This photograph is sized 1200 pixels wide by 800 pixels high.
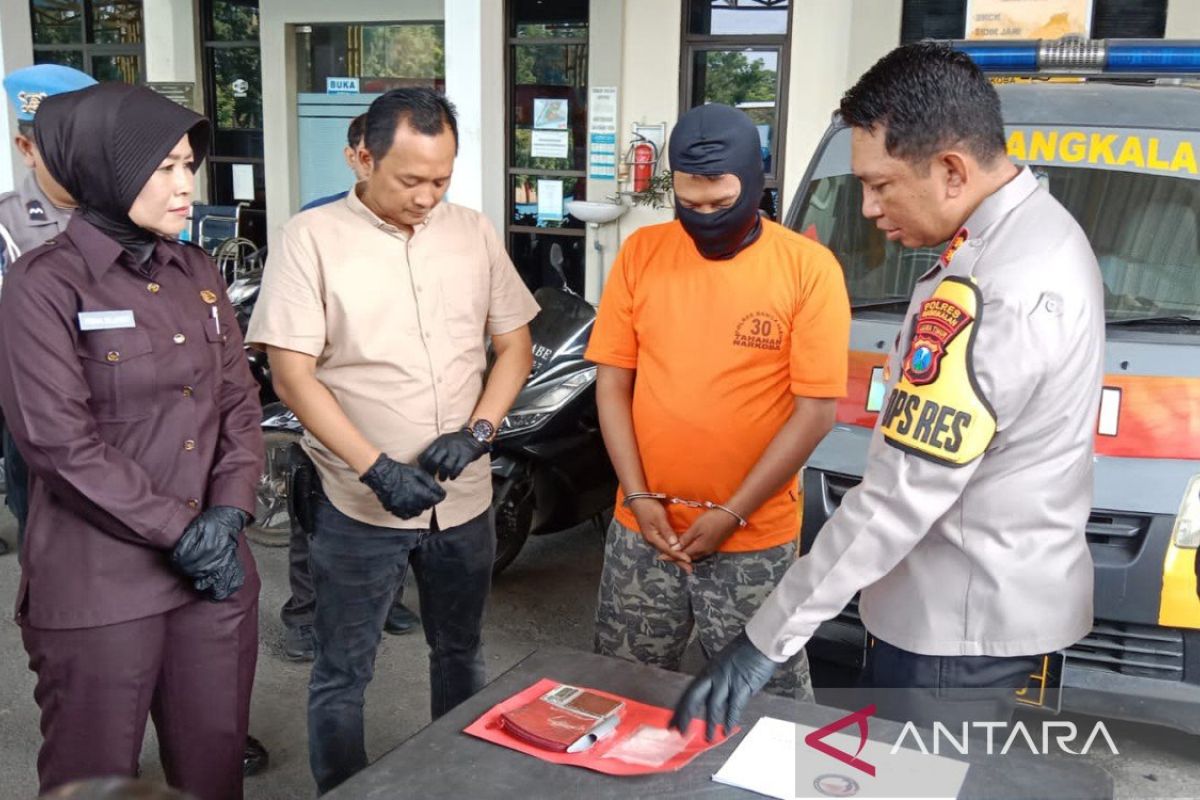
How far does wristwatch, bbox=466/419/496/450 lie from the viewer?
112 inches

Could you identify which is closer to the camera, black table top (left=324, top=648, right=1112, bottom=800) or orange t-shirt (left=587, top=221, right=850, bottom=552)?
black table top (left=324, top=648, right=1112, bottom=800)

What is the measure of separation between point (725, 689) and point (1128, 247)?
2.60 metres

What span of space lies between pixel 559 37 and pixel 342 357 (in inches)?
278

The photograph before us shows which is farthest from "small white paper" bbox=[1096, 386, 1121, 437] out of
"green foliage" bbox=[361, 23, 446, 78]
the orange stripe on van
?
"green foliage" bbox=[361, 23, 446, 78]

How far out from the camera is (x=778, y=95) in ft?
28.7

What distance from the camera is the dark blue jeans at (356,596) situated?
283 centimetres

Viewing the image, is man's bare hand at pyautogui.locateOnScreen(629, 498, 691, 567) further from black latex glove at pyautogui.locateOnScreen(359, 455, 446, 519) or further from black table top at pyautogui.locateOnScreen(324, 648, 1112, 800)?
black table top at pyautogui.locateOnScreen(324, 648, 1112, 800)

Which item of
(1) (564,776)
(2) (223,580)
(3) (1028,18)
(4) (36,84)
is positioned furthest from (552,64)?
(1) (564,776)

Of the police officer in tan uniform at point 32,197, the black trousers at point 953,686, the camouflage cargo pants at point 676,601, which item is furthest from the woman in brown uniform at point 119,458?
the police officer in tan uniform at point 32,197

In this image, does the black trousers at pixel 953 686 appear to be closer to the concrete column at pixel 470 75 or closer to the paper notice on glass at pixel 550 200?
the concrete column at pixel 470 75

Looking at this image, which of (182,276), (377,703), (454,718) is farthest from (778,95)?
(454,718)

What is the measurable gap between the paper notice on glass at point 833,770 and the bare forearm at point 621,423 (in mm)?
1032

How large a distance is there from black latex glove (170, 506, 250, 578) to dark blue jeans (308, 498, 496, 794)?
459mm

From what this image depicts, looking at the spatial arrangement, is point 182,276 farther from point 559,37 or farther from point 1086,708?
point 559,37
